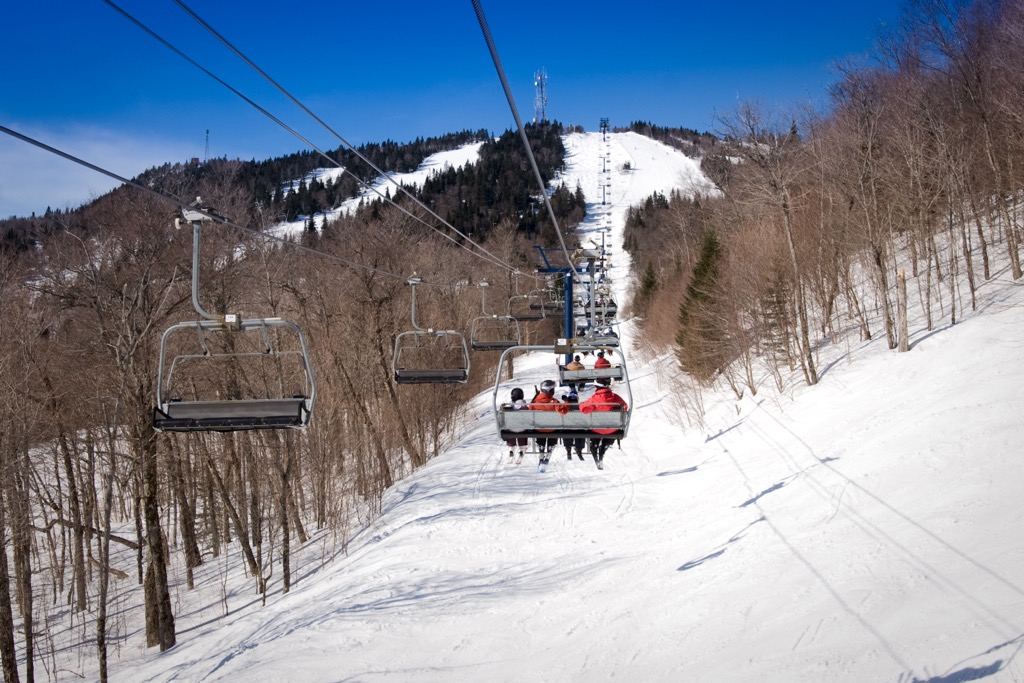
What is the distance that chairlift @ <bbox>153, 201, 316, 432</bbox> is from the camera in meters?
5.98

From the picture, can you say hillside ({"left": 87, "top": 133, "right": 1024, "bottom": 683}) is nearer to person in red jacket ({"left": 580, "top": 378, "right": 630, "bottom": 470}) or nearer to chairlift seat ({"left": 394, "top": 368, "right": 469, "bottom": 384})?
person in red jacket ({"left": 580, "top": 378, "right": 630, "bottom": 470})

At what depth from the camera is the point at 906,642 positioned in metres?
8.57

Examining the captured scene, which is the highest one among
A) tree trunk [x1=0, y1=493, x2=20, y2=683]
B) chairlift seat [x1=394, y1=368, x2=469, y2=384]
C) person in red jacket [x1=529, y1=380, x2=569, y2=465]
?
chairlift seat [x1=394, y1=368, x2=469, y2=384]

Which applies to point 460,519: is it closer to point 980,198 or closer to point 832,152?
point 832,152

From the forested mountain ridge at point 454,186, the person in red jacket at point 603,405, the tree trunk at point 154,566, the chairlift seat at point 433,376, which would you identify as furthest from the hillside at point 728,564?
the forested mountain ridge at point 454,186

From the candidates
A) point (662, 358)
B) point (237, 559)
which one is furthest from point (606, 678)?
point (662, 358)

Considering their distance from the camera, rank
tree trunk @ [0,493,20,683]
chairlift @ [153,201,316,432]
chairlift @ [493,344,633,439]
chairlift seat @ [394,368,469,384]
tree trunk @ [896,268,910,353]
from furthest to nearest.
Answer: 1. tree trunk @ [896,268,910,353]
2. tree trunk @ [0,493,20,683]
3. chairlift seat @ [394,368,469,384]
4. chairlift @ [493,344,633,439]
5. chairlift @ [153,201,316,432]

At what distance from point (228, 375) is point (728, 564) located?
1458 centimetres

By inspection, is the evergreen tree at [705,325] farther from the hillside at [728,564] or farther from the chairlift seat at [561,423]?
the chairlift seat at [561,423]

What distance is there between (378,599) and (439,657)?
3.13 meters

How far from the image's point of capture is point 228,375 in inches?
738

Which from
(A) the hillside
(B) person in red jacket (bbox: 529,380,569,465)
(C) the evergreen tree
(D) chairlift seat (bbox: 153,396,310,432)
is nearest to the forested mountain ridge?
(C) the evergreen tree

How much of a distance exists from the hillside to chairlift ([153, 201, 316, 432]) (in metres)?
5.55

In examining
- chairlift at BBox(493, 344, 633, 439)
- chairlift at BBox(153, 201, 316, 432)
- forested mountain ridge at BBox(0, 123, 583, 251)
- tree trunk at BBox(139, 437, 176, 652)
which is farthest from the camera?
forested mountain ridge at BBox(0, 123, 583, 251)
